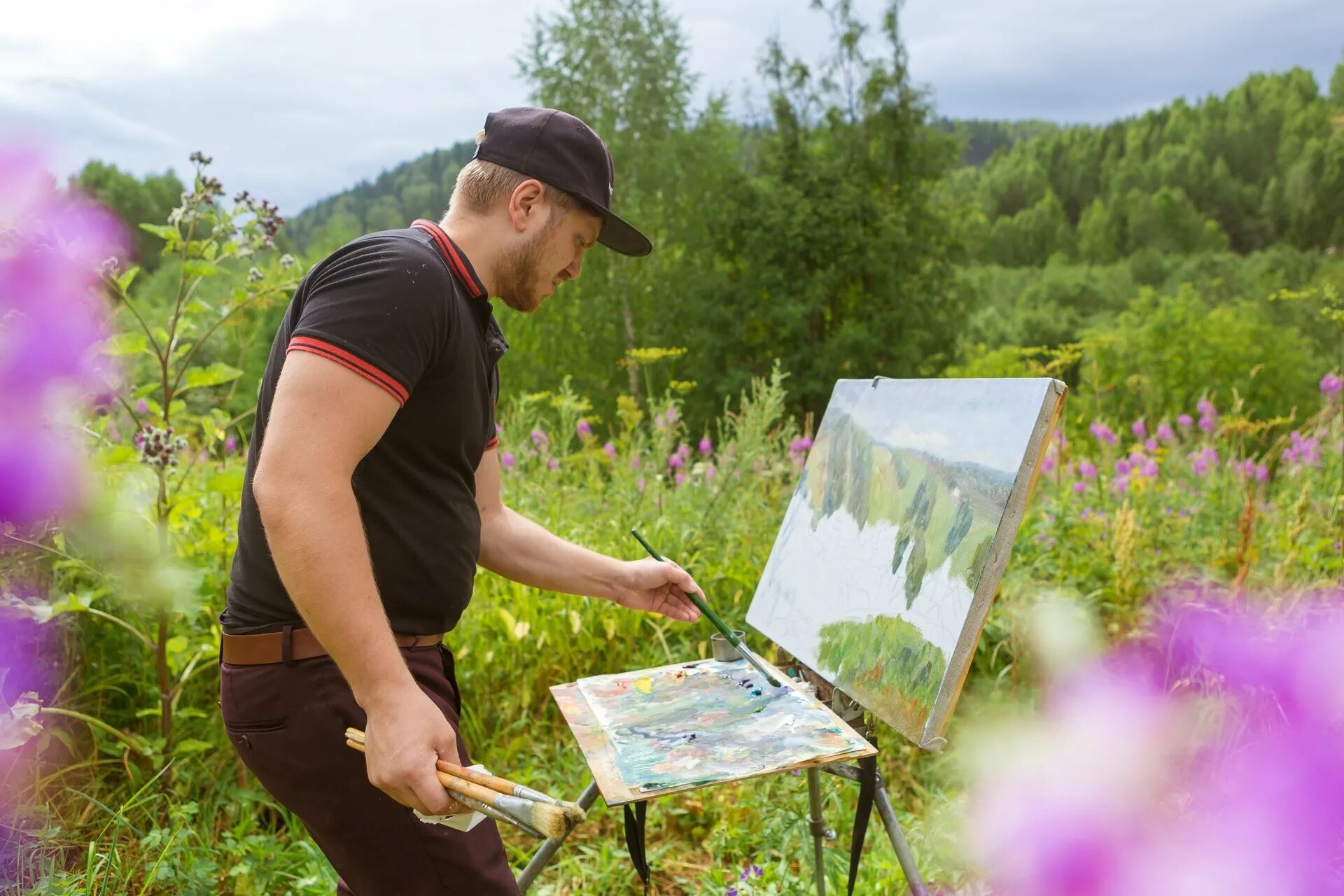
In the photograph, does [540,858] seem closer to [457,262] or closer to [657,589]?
[657,589]

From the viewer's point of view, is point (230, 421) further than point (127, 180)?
No

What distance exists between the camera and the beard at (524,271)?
1446mm

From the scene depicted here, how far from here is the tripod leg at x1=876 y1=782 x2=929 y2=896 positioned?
4.69 feet

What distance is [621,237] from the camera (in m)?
1.67

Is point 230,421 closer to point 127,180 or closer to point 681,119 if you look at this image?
point 681,119

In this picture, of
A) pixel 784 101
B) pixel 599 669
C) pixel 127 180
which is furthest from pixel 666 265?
pixel 127 180

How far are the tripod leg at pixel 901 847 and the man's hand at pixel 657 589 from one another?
50cm

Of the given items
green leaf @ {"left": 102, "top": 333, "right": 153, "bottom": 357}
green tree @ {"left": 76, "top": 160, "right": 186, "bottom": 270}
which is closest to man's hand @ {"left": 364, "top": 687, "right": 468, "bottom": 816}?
green leaf @ {"left": 102, "top": 333, "right": 153, "bottom": 357}

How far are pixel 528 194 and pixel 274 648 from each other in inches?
32.3

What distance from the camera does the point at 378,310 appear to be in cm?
117

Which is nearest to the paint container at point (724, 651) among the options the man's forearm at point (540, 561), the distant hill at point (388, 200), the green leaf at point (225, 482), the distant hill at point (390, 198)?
the man's forearm at point (540, 561)

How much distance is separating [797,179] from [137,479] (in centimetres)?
1365

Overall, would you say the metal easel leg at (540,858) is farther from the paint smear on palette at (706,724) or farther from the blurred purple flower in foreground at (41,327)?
the blurred purple flower in foreground at (41,327)

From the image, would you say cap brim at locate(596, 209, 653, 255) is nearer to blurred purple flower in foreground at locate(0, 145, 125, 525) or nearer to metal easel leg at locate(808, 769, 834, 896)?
metal easel leg at locate(808, 769, 834, 896)
